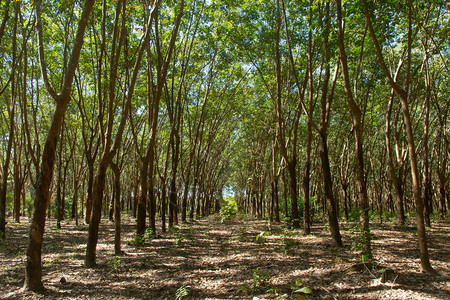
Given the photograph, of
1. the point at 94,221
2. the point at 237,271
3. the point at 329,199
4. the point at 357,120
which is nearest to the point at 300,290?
the point at 237,271

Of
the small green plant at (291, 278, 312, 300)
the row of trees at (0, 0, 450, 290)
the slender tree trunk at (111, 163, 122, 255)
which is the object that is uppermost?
the row of trees at (0, 0, 450, 290)

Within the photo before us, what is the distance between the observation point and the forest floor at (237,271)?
453 cm

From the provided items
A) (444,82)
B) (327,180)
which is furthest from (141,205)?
(444,82)

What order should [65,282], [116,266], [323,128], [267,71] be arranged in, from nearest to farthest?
[65,282], [116,266], [323,128], [267,71]

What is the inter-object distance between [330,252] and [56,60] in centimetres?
1154

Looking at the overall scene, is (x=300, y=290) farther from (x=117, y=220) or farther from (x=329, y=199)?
(x=117, y=220)

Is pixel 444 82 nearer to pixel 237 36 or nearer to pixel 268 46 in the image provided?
pixel 268 46

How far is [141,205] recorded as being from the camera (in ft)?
30.7

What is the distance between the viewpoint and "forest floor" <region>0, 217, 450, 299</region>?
4527 mm

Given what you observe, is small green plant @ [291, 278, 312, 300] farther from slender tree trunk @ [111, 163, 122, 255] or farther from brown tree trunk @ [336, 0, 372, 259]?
slender tree trunk @ [111, 163, 122, 255]

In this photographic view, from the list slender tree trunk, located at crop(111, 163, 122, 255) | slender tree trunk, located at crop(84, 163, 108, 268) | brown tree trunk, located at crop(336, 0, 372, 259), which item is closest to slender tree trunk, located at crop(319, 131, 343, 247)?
brown tree trunk, located at crop(336, 0, 372, 259)

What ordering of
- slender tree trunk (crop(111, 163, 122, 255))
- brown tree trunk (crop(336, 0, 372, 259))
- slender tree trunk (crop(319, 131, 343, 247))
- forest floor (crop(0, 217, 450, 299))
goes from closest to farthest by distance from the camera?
forest floor (crop(0, 217, 450, 299)) → brown tree trunk (crop(336, 0, 372, 259)) → slender tree trunk (crop(111, 163, 122, 255)) → slender tree trunk (crop(319, 131, 343, 247))

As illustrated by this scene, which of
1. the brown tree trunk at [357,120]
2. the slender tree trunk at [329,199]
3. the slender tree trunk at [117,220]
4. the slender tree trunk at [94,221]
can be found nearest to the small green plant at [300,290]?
the brown tree trunk at [357,120]

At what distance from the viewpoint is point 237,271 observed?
6.10 metres
